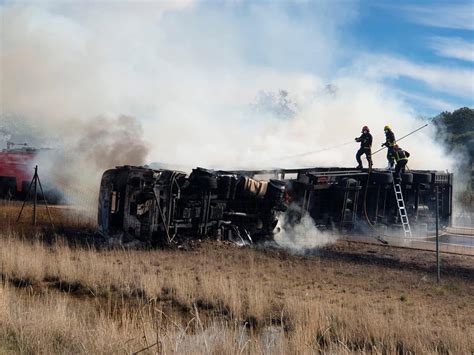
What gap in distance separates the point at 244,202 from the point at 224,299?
637 centimetres

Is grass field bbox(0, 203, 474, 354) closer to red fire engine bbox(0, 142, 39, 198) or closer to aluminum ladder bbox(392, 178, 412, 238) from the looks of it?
aluminum ladder bbox(392, 178, 412, 238)

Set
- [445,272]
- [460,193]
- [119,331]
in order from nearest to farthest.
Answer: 1. [119,331]
2. [445,272]
3. [460,193]

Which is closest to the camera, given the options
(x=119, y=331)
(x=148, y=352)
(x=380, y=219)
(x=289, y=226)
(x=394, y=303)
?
(x=148, y=352)

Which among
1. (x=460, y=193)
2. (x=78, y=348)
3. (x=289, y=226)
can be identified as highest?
(x=460, y=193)

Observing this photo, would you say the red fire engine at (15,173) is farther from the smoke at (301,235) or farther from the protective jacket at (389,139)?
the protective jacket at (389,139)

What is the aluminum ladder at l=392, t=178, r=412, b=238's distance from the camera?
17.1 meters

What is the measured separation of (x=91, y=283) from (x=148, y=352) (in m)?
4.18

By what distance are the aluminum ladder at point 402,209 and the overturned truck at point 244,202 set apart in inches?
6.5

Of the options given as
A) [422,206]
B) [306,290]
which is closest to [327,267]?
[306,290]

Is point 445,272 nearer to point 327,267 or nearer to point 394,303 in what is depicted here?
point 327,267

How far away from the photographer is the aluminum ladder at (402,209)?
1709 cm

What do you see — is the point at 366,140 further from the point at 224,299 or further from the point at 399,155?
the point at 224,299

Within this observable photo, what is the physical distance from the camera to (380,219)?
1761cm

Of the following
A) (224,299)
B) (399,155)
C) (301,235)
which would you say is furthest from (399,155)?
(224,299)
